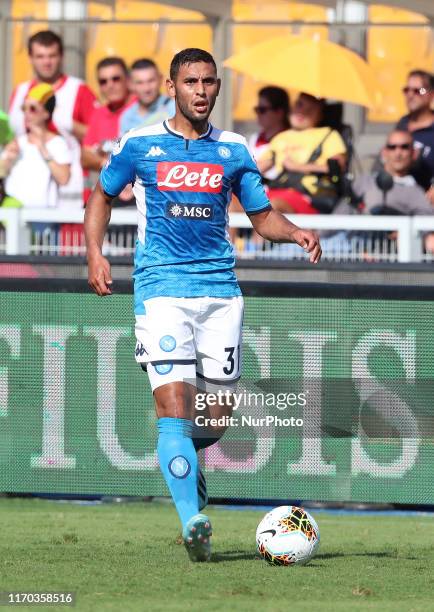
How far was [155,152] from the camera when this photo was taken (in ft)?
23.6

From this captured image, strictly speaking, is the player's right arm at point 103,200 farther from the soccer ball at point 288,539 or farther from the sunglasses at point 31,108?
the sunglasses at point 31,108

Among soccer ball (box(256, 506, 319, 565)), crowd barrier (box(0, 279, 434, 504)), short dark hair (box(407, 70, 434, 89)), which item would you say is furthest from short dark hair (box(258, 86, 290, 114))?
soccer ball (box(256, 506, 319, 565))

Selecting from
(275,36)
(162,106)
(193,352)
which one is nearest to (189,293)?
(193,352)

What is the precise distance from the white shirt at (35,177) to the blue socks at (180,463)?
6.78 meters

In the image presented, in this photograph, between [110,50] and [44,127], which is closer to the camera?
[44,127]

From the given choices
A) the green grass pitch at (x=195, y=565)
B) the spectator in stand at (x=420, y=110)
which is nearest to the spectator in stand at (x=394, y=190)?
the spectator in stand at (x=420, y=110)

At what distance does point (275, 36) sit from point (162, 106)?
2183 mm

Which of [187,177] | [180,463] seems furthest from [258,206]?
[180,463]

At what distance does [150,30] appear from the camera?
622 inches

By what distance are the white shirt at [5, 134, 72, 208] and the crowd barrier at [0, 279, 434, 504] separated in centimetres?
442

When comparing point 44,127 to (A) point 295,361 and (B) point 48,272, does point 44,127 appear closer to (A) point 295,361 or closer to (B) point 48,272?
(B) point 48,272

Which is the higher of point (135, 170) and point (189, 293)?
point (135, 170)

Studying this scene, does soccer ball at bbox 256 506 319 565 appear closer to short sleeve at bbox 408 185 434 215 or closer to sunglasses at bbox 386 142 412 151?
short sleeve at bbox 408 185 434 215

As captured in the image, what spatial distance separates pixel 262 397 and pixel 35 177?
529cm
